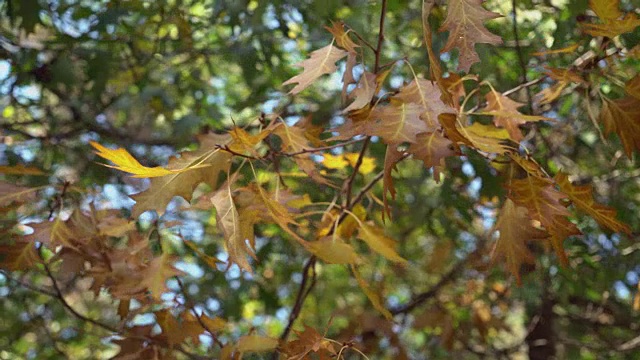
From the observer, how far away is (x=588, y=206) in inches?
47.4

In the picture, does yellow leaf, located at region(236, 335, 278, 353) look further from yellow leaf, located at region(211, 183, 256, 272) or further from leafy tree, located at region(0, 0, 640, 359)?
yellow leaf, located at region(211, 183, 256, 272)

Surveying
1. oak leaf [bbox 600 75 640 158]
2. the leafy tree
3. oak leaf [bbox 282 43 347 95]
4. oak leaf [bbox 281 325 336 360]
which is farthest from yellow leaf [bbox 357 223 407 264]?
oak leaf [bbox 600 75 640 158]

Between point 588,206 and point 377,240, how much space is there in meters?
0.33

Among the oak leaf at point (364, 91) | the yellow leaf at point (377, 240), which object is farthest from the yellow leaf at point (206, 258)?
the oak leaf at point (364, 91)

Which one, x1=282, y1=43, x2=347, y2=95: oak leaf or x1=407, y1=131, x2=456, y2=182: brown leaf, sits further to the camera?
x1=282, y1=43, x2=347, y2=95: oak leaf

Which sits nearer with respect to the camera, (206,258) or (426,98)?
(426,98)

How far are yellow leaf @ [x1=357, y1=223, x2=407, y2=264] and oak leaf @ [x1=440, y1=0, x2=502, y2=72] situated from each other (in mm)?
329

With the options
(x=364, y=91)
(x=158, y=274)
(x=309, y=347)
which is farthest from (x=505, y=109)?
(x=158, y=274)

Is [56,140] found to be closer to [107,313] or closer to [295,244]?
[295,244]

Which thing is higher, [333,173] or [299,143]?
[299,143]

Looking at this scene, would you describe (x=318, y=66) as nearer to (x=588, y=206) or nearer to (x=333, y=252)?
(x=333, y=252)

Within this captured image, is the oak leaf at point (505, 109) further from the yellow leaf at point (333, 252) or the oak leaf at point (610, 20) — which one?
the yellow leaf at point (333, 252)

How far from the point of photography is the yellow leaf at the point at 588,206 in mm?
1201

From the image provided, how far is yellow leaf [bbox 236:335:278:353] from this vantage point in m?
1.31
